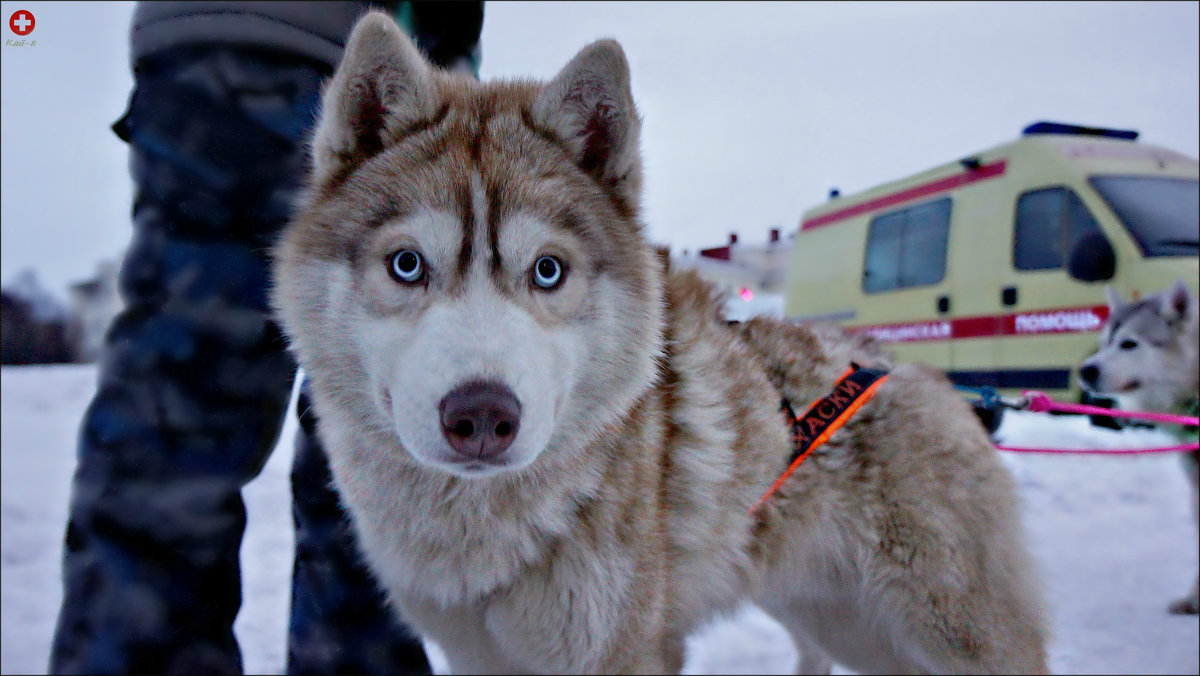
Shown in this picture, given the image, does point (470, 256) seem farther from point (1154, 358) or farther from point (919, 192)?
point (919, 192)

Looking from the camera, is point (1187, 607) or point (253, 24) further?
point (1187, 607)

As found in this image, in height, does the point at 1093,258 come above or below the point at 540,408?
above

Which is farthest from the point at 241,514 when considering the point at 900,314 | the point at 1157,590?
the point at 900,314

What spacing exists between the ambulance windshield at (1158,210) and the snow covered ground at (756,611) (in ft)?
6.57

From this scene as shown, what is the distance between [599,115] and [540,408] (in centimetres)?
81

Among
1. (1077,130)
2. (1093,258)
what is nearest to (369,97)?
(1093,258)

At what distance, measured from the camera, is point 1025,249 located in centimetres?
763

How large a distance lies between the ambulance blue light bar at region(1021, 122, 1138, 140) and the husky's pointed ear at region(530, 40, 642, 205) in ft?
25.8

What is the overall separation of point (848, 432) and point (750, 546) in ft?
1.58

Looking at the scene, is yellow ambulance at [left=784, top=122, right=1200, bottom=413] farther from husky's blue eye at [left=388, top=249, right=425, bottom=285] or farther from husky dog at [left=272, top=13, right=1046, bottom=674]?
husky's blue eye at [left=388, top=249, right=425, bottom=285]

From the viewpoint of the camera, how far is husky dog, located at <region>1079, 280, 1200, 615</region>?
5.04m

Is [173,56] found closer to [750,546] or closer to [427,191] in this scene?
[427,191]

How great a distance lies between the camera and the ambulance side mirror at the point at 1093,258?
21.6 ft

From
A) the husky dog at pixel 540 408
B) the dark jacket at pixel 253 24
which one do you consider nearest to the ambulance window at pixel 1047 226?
the husky dog at pixel 540 408
